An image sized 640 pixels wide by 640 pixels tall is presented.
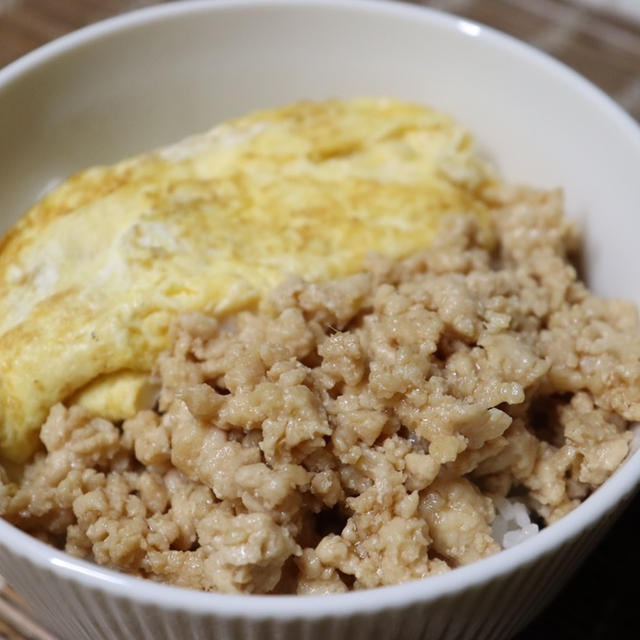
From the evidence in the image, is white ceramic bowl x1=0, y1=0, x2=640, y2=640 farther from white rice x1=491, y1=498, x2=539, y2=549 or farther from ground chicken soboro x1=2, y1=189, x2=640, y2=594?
white rice x1=491, y1=498, x2=539, y2=549

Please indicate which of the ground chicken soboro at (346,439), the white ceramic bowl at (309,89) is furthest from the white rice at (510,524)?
the white ceramic bowl at (309,89)

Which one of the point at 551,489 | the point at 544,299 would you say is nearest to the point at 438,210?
the point at 544,299

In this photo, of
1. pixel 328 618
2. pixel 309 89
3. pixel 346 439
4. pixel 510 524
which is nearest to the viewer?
pixel 328 618

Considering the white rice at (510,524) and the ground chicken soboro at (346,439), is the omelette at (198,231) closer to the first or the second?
the ground chicken soboro at (346,439)

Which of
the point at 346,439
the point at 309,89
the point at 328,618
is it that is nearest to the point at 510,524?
the point at 346,439

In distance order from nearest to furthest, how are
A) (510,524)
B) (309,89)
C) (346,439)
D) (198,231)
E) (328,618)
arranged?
(328,618) → (346,439) → (510,524) → (198,231) → (309,89)

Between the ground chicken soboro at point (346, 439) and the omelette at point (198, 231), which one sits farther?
the omelette at point (198, 231)

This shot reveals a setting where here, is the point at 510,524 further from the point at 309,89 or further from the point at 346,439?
the point at 309,89
